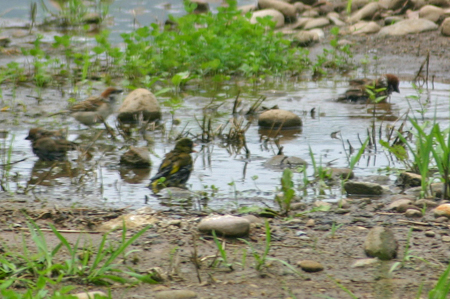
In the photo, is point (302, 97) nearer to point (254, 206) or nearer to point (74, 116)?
point (74, 116)

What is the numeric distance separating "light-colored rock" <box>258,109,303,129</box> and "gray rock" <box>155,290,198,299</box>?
4.37 meters

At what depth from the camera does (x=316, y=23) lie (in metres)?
14.3

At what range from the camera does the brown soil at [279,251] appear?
10.7ft

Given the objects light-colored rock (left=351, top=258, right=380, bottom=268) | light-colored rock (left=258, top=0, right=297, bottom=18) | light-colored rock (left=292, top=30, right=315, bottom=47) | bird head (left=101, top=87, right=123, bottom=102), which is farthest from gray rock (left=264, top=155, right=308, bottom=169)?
light-colored rock (left=258, top=0, right=297, bottom=18)

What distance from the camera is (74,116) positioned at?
7.66 metres

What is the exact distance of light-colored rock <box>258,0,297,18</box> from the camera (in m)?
14.9

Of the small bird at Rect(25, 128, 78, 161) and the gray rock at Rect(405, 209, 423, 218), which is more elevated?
the small bird at Rect(25, 128, 78, 161)

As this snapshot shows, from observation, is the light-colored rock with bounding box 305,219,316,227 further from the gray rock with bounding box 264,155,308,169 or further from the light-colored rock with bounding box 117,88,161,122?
the light-colored rock with bounding box 117,88,161,122

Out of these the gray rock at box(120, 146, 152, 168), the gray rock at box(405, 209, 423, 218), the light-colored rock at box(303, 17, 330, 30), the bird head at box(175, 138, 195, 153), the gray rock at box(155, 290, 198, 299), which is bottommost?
the gray rock at box(155, 290, 198, 299)

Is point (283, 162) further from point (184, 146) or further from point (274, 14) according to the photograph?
point (274, 14)

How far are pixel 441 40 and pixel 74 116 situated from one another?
7438mm

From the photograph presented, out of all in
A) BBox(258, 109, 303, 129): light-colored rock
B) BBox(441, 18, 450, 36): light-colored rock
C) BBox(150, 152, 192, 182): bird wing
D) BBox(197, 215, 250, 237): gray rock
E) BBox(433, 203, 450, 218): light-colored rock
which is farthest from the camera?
BBox(441, 18, 450, 36): light-colored rock

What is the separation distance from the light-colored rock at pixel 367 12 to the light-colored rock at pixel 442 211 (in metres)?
10.4

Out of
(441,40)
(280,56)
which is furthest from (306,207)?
(441,40)
